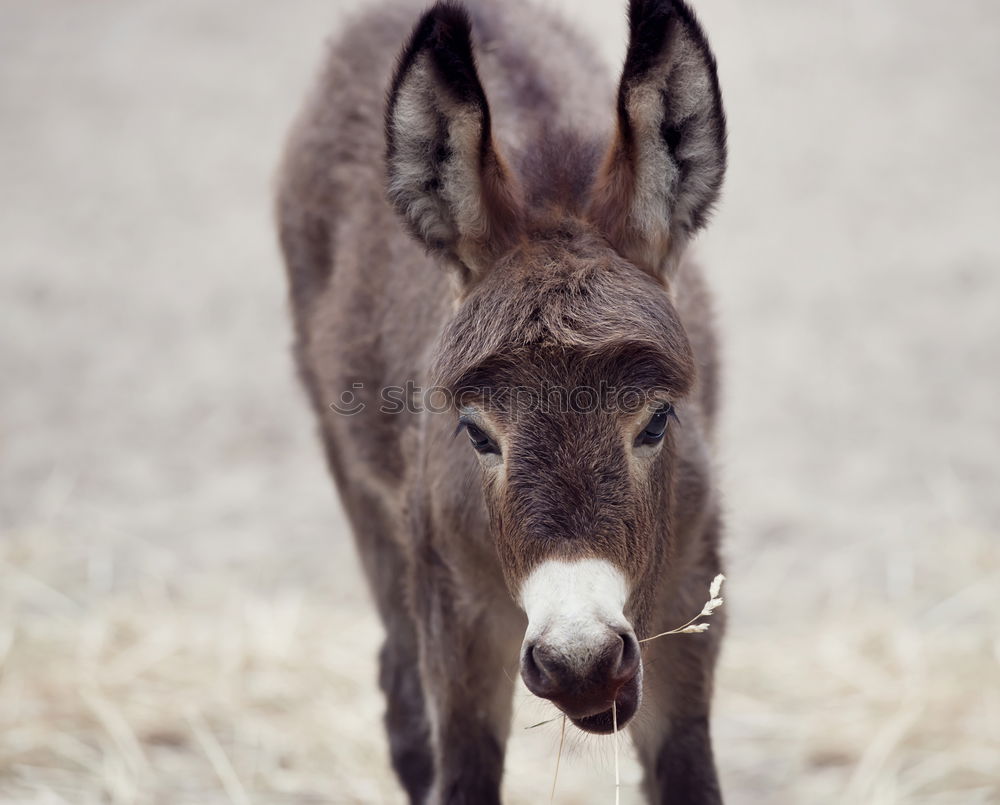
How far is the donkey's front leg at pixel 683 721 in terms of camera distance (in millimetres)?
3676

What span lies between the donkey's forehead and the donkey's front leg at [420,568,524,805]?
96cm

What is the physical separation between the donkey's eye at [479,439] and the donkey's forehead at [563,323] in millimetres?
129

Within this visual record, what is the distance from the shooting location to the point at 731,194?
11.0 metres

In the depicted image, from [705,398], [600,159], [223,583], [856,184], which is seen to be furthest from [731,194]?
[600,159]

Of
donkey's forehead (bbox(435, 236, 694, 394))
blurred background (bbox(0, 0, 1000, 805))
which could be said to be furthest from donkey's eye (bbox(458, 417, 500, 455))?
blurred background (bbox(0, 0, 1000, 805))

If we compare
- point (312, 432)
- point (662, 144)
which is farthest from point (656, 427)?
point (312, 432)

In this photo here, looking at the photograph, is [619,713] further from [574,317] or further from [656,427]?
[574,317]

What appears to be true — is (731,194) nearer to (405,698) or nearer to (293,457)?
(293,457)

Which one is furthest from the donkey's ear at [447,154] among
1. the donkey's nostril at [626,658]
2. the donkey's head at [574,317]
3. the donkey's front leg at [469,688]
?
the donkey's nostril at [626,658]

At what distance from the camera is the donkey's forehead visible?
287cm

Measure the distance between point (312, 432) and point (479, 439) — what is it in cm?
483

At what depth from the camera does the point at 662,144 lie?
3301 mm

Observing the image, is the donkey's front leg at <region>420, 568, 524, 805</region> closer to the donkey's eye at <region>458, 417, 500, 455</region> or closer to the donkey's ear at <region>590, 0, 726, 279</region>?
the donkey's eye at <region>458, 417, 500, 455</region>

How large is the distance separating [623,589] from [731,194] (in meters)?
8.72
